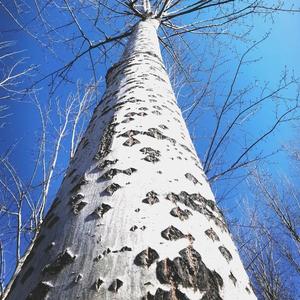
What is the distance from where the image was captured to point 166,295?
58 centimetres

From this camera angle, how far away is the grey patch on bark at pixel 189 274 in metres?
0.61

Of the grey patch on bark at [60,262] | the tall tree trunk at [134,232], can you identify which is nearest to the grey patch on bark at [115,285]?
the tall tree trunk at [134,232]

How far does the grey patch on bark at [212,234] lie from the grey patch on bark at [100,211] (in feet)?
0.83

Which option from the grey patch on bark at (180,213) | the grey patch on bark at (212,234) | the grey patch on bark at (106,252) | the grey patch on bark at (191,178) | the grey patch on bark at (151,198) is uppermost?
the grey patch on bark at (191,178)

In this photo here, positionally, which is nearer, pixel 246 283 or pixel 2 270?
pixel 246 283

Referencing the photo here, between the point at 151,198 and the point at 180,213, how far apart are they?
3.3 inches

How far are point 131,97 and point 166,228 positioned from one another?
2.77ft

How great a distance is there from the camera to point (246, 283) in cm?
74

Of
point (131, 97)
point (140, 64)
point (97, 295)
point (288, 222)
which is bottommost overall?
point (97, 295)

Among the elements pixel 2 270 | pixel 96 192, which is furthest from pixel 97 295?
pixel 2 270

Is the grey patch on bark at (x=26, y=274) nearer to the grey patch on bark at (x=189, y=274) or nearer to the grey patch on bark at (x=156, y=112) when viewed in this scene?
the grey patch on bark at (x=189, y=274)

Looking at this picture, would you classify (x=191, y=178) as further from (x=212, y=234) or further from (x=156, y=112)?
(x=156, y=112)

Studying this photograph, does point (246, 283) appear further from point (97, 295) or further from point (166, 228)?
point (97, 295)

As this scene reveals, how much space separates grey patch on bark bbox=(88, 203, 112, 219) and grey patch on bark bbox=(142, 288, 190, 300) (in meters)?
0.24
